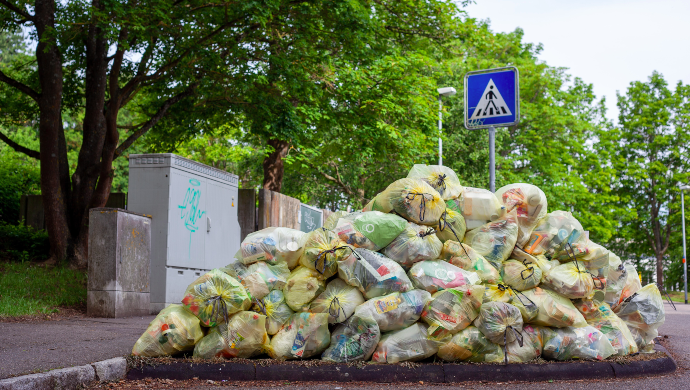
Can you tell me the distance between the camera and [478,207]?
5605 millimetres

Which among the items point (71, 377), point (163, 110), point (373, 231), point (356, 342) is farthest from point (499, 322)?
point (163, 110)

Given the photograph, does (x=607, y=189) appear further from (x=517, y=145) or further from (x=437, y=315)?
(x=437, y=315)

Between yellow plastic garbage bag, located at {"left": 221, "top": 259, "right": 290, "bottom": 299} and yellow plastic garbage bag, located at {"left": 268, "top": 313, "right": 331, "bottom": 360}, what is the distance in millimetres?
418

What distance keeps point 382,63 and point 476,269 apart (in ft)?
32.3

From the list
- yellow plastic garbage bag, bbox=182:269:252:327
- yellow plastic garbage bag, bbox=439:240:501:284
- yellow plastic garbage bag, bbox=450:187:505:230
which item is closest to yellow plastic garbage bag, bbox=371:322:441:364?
yellow plastic garbage bag, bbox=439:240:501:284

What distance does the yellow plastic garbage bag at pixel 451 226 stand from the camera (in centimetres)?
539

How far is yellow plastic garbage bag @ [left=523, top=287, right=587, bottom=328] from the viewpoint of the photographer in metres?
5.00

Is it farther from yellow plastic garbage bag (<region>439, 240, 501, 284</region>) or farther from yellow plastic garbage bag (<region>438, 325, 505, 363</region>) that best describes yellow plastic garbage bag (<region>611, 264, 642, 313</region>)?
yellow plastic garbage bag (<region>438, 325, 505, 363</region>)

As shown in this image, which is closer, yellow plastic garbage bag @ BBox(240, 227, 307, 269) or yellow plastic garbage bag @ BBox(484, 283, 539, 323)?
yellow plastic garbage bag @ BBox(484, 283, 539, 323)

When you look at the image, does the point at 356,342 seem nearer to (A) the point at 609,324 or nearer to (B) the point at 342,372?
(B) the point at 342,372

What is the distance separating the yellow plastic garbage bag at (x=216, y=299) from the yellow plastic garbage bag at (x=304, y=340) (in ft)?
1.39

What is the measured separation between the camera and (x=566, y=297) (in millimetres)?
5219

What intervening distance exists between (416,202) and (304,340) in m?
1.58

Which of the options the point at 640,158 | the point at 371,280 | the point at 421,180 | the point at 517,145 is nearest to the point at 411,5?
the point at 421,180
